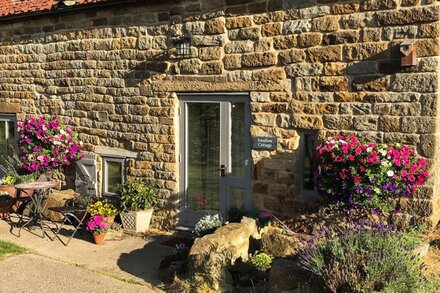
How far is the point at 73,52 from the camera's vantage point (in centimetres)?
931

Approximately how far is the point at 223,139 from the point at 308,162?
1454 mm

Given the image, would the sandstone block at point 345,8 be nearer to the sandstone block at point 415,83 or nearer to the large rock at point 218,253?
the sandstone block at point 415,83

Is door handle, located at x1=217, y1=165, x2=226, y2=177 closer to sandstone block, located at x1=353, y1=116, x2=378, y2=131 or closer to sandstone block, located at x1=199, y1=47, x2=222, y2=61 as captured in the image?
sandstone block, located at x1=199, y1=47, x2=222, y2=61

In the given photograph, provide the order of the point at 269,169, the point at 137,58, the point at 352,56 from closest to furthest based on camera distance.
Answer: the point at 352,56 < the point at 269,169 < the point at 137,58

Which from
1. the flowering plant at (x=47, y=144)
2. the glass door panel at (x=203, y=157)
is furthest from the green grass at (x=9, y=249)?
the glass door panel at (x=203, y=157)

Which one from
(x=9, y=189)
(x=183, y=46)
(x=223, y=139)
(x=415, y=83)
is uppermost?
(x=183, y=46)

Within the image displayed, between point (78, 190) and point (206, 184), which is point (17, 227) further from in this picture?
point (206, 184)

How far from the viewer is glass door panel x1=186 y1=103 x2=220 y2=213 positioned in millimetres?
7809

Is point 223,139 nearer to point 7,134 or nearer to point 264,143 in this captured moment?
point 264,143

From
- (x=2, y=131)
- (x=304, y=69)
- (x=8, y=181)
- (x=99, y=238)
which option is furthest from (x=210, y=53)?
(x=2, y=131)

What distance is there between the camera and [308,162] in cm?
689

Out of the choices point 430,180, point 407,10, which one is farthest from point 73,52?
point 430,180

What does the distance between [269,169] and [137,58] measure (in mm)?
3080

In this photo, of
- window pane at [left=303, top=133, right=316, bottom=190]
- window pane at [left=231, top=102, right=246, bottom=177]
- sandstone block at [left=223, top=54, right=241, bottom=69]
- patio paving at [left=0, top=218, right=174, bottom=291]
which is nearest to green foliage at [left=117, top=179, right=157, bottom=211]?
patio paving at [left=0, top=218, right=174, bottom=291]
